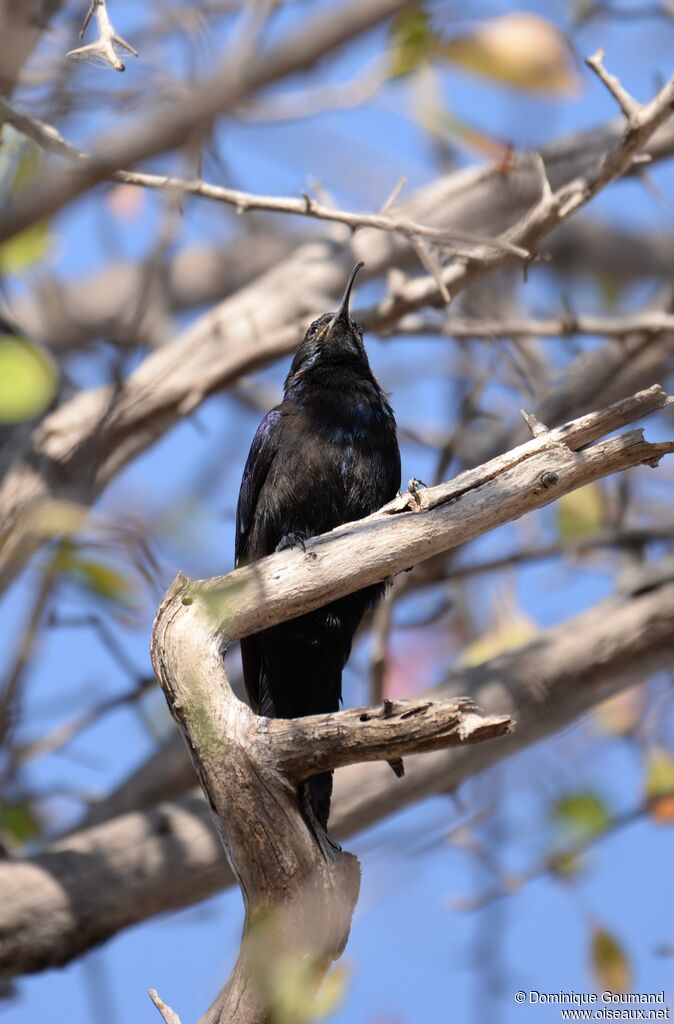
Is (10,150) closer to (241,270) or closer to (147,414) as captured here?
(147,414)

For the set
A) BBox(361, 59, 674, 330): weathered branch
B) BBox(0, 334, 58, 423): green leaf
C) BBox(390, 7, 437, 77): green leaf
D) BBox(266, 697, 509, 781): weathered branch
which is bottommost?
BBox(266, 697, 509, 781): weathered branch

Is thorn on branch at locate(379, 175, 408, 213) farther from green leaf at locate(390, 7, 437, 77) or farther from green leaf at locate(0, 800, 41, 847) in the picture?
green leaf at locate(0, 800, 41, 847)

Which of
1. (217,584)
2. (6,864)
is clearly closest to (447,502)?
(217,584)

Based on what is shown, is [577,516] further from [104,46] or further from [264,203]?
[104,46]

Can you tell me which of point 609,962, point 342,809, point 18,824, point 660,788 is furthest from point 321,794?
point 18,824

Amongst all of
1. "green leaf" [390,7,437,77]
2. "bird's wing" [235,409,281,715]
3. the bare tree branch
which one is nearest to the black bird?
"bird's wing" [235,409,281,715]

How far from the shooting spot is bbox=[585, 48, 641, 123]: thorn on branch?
3.79 m

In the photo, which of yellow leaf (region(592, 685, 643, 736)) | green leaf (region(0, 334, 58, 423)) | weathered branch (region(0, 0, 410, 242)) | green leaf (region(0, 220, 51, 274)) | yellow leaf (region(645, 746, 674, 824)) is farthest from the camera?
yellow leaf (region(592, 685, 643, 736))

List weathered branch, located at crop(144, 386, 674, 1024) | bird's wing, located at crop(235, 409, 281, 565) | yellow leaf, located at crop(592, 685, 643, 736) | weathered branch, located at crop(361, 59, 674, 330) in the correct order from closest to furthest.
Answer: weathered branch, located at crop(144, 386, 674, 1024)
weathered branch, located at crop(361, 59, 674, 330)
bird's wing, located at crop(235, 409, 281, 565)
yellow leaf, located at crop(592, 685, 643, 736)

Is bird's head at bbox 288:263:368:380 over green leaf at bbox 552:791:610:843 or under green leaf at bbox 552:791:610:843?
over

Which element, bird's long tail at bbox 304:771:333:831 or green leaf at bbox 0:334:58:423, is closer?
green leaf at bbox 0:334:58:423

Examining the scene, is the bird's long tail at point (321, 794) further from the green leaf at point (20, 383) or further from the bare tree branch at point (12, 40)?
the bare tree branch at point (12, 40)

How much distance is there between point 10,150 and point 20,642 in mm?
1717

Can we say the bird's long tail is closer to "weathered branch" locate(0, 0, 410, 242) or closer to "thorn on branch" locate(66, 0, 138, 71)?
"thorn on branch" locate(66, 0, 138, 71)
